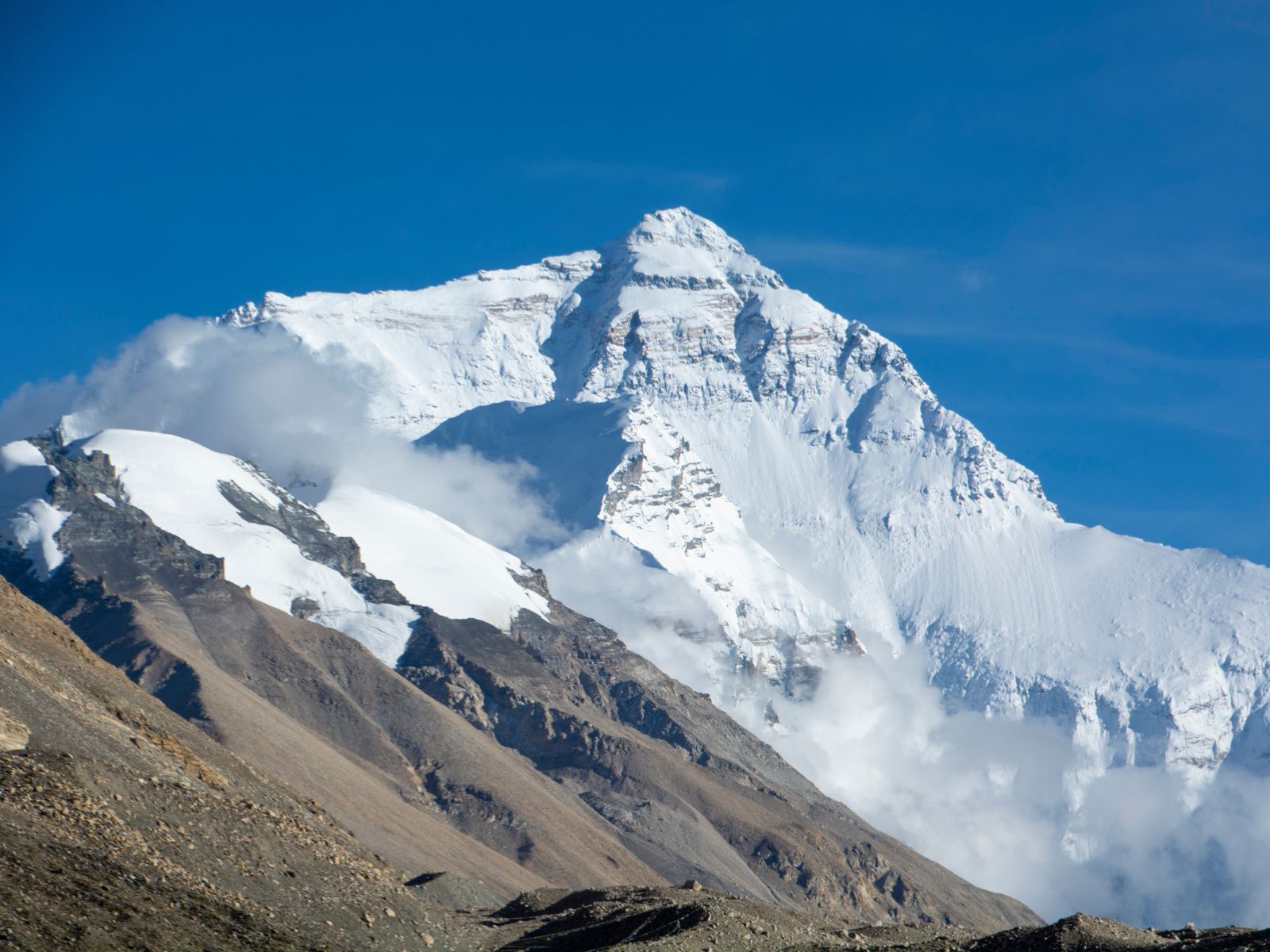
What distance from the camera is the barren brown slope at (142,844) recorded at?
1732 inches

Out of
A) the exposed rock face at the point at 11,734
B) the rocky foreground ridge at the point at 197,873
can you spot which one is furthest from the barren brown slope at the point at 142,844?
the exposed rock face at the point at 11,734

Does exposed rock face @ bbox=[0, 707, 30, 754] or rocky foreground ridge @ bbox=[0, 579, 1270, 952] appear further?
exposed rock face @ bbox=[0, 707, 30, 754]

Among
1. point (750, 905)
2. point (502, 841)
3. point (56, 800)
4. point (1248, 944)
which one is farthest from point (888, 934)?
point (502, 841)

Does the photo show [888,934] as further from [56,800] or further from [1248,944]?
[56,800]

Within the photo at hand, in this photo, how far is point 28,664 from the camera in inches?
2557

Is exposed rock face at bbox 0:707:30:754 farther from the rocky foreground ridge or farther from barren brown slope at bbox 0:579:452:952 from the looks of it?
barren brown slope at bbox 0:579:452:952

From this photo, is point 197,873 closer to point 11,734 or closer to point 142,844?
point 142,844

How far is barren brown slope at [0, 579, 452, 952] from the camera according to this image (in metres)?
44.0

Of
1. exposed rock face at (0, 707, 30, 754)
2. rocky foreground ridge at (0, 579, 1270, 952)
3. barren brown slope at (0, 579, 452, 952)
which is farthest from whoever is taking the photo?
exposed rock face at (0, 707, 30, 754)

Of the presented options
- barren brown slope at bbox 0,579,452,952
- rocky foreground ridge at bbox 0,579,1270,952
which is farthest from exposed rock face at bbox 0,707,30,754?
barren brown slope at bbox 0,579,452,952

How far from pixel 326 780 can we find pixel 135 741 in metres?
107

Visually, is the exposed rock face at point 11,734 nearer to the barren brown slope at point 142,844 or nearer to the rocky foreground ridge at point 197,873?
the rocky foreground ridge at point 197,873

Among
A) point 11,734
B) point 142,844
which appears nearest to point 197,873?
point 142,844

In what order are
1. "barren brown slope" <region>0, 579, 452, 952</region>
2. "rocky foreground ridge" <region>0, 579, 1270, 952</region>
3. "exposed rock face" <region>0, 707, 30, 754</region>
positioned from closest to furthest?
"barren brown slope" <region>0, 579, 452, 952</region> → "rocky foreground ridge" <region>0, 579, 1270, 952</region> → "exposed rock face" <region>0, 707, 30, 754</region>
